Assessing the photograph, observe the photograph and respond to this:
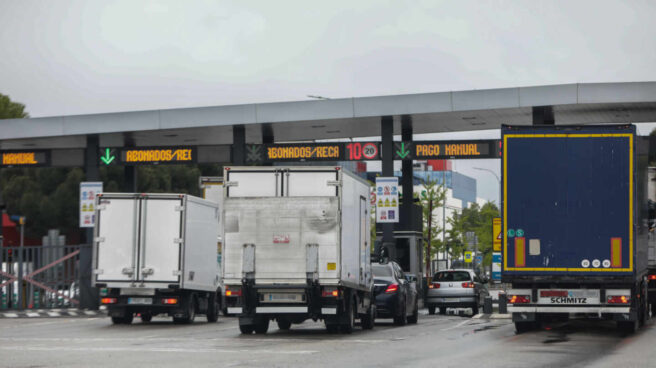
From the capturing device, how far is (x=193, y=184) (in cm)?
7812

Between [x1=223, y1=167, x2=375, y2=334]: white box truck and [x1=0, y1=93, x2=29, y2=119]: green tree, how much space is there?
202 feet

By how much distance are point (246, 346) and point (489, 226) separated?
66063 mm

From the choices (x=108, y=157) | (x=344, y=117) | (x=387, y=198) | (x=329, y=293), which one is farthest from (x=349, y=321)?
(x=108, y=157)

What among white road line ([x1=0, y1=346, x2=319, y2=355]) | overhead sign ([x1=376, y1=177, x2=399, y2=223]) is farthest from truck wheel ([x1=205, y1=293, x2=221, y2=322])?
white road line ([x1=0, y1=346, x2=319, y2=355])

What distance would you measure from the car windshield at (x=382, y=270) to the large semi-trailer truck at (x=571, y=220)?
682cm

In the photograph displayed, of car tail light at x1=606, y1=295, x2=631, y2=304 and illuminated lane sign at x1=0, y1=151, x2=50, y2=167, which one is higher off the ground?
illuminated lane sign at x1=0, y1=151, x2=50, y2=167

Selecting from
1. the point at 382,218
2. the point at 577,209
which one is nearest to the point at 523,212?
the point at 577,209

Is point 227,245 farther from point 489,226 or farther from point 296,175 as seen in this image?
point 489,226

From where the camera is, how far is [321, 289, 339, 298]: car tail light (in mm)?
21578

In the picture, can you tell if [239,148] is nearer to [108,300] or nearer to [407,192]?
[407,192]

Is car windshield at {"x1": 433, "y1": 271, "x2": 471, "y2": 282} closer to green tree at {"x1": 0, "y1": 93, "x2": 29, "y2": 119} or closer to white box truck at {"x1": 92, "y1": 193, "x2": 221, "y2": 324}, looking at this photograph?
white box truck at {"x1": 92, "y1": 193, "x2": 221, "y2": 324}

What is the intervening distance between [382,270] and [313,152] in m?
12.0

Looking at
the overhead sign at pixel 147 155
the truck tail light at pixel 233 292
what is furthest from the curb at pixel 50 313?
the truck tail light at pixel 233 292

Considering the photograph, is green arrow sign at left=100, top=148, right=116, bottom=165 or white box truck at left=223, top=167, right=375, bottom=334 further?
green arrow sign at left=100, top=148, right=116, bottom=165
